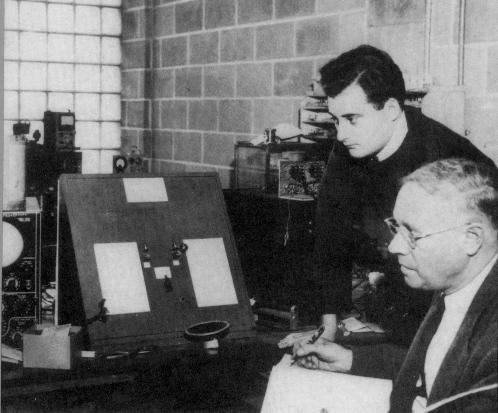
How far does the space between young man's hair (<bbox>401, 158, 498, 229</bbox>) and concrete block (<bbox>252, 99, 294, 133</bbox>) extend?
7.83 ft

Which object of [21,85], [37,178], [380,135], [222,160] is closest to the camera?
[380,135]

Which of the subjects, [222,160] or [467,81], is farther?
[222,160]

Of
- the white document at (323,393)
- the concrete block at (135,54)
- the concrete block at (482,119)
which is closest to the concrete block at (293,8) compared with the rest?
the concrete block at (482,119)

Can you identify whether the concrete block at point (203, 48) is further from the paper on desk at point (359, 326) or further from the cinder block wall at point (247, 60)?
the paper on desk at point (359, 326)

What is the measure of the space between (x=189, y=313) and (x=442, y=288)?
3.38ft

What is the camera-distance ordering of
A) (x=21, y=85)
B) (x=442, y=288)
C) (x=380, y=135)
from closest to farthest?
1. (x=442, y=288)
2. (x=380, y=135)
3. (x=21, y=85)

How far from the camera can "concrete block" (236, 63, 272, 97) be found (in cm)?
412

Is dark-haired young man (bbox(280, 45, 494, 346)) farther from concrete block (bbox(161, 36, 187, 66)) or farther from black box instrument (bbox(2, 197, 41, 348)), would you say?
concrete block (bbox(161, 36, 187, 66))

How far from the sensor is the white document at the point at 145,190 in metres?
2.52

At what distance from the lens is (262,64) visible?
4152 millimetres

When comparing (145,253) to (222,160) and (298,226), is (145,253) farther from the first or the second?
(222,160)

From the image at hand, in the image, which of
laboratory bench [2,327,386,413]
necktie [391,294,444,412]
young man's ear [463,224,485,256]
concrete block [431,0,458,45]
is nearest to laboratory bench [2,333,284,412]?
laboratory bench [2,327,386,413]

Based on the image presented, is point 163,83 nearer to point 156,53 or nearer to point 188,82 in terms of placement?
point 156,53

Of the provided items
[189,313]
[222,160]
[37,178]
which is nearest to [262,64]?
[222,160]
